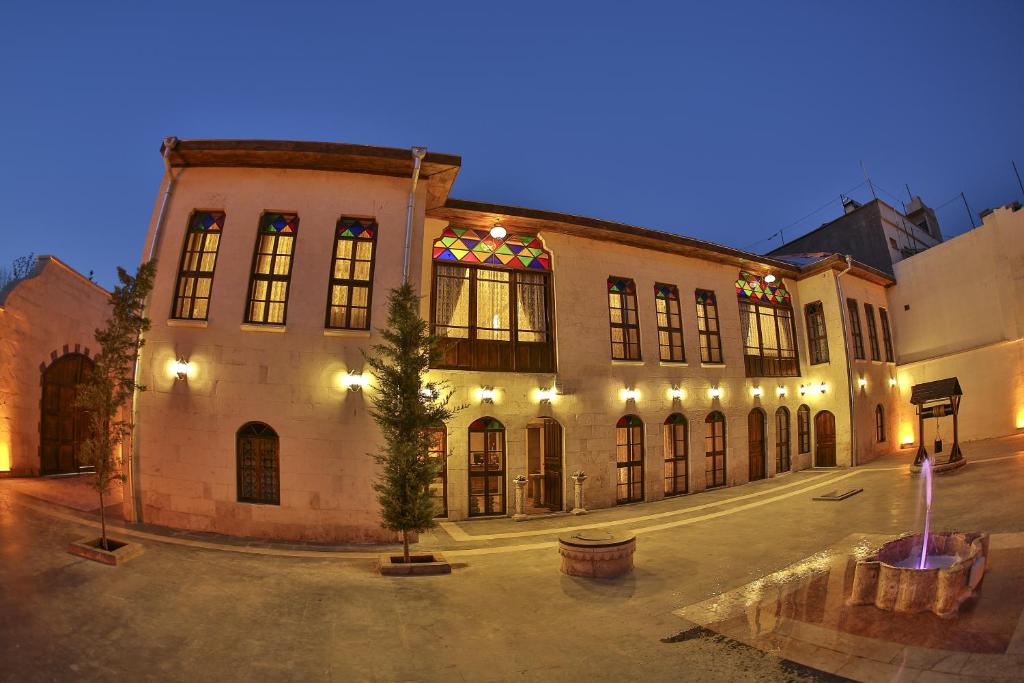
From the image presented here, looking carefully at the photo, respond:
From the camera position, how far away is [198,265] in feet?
34.2

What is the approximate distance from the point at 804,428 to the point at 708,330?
6721mm

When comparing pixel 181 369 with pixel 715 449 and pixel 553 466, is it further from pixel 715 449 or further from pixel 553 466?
pixel 715 449

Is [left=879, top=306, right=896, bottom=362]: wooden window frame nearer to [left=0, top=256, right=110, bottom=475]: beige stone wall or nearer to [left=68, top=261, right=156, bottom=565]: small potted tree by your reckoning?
[left=68, top=261, right=156, bottom=565]: small potted tree

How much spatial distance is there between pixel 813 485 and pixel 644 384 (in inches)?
255

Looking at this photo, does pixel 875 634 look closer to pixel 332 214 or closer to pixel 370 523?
pixel 370 523

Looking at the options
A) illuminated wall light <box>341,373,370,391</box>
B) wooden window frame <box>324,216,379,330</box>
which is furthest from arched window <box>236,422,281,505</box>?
wooden window frame <box>324,216,379,330</box>

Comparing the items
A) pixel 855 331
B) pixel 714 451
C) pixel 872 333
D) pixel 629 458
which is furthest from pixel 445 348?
pixel 872 333

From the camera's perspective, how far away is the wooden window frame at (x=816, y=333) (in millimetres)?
18562

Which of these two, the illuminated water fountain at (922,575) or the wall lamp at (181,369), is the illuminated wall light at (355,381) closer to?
the wall lamp at (181,369)

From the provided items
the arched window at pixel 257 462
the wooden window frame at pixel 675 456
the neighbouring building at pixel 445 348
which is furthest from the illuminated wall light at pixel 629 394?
the arched window at pixel 257 462

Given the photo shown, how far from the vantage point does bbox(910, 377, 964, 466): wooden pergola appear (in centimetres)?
Result: 1310

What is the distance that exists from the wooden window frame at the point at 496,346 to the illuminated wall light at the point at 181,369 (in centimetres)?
526

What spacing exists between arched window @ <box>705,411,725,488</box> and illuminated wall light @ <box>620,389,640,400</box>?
331 cm

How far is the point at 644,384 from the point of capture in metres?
13.9
